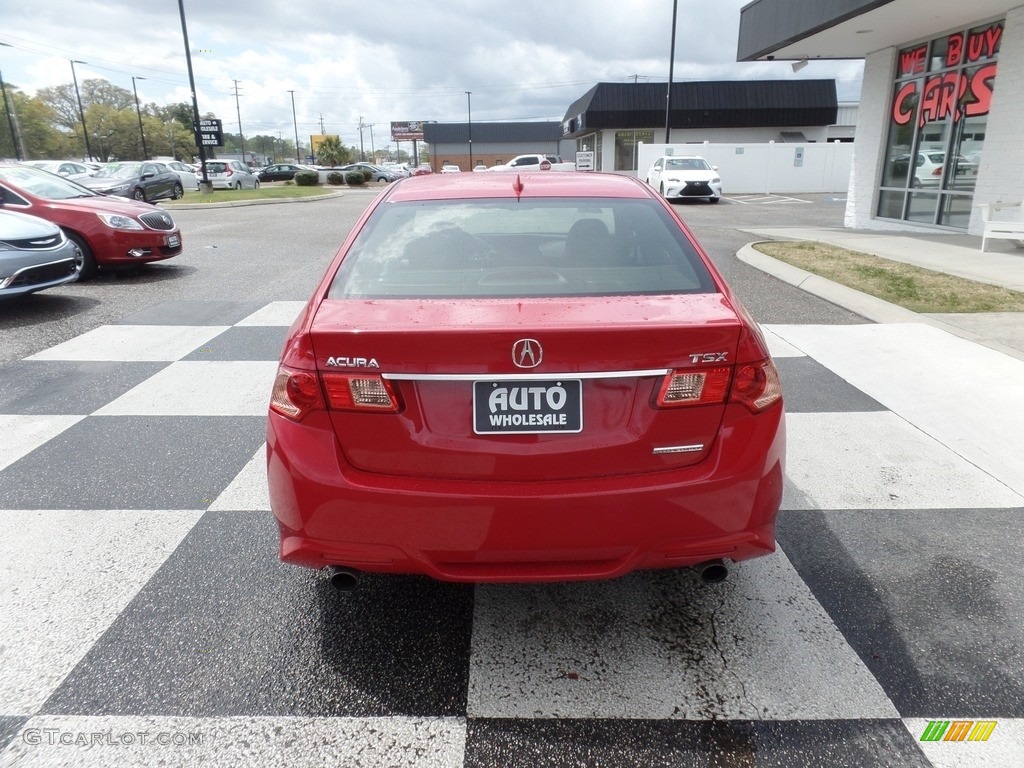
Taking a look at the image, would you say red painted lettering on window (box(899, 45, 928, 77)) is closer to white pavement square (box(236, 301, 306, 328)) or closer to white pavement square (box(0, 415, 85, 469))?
white pavement square (box(236, 301, 306, 328))

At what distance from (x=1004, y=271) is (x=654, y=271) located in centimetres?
921

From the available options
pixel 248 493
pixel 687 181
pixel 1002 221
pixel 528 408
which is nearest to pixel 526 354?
pixel 528 408

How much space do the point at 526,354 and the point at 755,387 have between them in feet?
2.49

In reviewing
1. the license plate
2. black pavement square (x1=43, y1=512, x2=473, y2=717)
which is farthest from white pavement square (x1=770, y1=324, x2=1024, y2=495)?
black pavement square (x1=43, y1=512, x2=473, y2=717)

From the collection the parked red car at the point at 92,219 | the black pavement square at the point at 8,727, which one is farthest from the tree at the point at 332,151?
the black pavement square at the point at 8,727

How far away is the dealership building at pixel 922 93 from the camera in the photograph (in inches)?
488

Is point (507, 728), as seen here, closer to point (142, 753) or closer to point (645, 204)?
point (142, 753)

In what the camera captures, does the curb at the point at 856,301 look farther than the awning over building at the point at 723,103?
No

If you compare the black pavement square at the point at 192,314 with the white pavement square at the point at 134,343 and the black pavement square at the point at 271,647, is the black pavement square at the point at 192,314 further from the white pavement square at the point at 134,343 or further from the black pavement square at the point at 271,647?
the black pavement square at the point at 271,647

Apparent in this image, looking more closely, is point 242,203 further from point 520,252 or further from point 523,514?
point 523,514

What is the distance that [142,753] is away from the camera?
213 centimetres

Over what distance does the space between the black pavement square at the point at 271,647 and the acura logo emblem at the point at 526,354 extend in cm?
111

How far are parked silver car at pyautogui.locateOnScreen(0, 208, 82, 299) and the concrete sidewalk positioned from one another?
8471 mm

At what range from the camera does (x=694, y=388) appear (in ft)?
7.40
